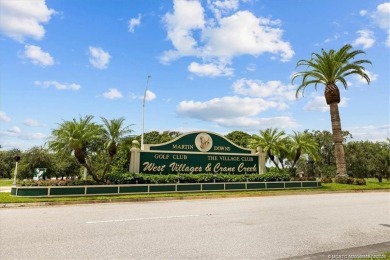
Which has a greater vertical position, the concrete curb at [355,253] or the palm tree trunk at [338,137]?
the palm tree trunk at [338,137]

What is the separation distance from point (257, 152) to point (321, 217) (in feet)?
60.0

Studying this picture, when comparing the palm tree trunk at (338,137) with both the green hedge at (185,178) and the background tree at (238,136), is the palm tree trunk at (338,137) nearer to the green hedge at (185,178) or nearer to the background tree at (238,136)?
the green hedge at (185,178)

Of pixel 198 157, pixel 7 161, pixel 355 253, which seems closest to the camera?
pixel 355 253

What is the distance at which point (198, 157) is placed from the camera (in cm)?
2642

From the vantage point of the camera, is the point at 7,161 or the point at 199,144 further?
the point at 7,161

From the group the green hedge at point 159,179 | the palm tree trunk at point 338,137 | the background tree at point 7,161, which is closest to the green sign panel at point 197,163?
the green hedge at point 159,179

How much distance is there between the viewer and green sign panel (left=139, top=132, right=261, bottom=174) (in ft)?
81.7

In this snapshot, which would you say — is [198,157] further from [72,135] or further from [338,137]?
[338,137]

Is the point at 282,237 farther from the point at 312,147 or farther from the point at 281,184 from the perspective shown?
the point at 312,147

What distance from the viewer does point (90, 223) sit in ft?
31.6

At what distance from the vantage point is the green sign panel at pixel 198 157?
2491cm

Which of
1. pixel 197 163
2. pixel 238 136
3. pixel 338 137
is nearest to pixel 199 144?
pixel 197 163

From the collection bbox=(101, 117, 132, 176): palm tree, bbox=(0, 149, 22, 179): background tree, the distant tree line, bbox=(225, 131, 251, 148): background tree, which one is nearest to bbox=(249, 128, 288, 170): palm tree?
the distant tree line

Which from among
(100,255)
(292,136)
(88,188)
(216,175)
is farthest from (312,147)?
(100,255)
